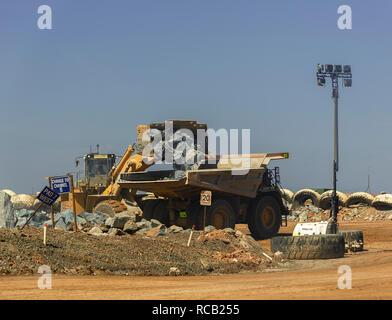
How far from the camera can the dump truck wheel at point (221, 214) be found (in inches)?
1013

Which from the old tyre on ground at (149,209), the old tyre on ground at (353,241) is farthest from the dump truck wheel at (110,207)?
the old tyre on ground at (353,241)

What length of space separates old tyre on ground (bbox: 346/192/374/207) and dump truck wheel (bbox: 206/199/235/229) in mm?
19163

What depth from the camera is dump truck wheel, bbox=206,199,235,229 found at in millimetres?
25719

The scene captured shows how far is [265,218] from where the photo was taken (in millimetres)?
28094

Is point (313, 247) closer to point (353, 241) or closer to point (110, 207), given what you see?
point (353, 241)

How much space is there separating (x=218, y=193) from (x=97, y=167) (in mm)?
9819

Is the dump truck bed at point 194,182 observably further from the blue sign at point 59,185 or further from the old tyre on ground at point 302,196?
the old tyre on ground at point 302,196

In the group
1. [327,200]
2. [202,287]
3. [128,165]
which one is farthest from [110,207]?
[327,200]

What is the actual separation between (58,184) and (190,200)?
845 centimetres

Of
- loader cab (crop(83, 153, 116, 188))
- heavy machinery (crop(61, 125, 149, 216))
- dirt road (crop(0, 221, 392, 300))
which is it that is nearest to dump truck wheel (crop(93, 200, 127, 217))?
heavy machinery (crop(61, 125, 149, 216))

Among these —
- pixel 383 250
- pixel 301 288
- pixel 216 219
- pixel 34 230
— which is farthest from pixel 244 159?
pixel 301 288
